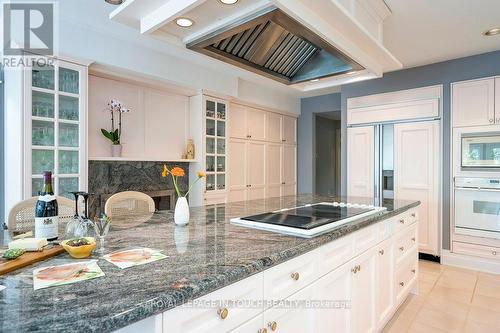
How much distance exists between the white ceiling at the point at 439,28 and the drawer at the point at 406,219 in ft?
5.75

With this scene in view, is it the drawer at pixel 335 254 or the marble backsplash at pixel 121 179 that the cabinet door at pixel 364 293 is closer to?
the drawer at pixel 335 254

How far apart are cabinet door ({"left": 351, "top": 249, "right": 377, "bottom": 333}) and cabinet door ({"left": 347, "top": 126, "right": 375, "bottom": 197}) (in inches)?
100

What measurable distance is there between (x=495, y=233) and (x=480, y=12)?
2.38 meters

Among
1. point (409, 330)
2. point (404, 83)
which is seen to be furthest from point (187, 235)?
point (404, 83)

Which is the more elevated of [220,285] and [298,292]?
[220,285]

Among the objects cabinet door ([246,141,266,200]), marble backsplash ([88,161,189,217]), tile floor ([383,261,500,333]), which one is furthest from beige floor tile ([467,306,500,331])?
marble backsplash ([88,161,189,217])

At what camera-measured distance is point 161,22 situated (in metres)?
1.46

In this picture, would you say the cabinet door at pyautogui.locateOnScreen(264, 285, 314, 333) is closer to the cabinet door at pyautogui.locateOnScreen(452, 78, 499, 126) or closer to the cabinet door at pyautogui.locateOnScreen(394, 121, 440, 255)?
the cabinet door at pyautogui.locateOnScreen(394, 121, 440, 255)

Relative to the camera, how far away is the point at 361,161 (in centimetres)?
437

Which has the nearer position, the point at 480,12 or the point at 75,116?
the point at 480,12

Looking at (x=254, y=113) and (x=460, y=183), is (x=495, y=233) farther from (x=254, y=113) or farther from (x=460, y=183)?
(x=254, y=113)

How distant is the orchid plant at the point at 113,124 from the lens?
321 cm

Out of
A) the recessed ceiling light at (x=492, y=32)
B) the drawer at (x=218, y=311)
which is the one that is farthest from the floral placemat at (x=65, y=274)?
the recessed ceiling light at (x=492, y=32)

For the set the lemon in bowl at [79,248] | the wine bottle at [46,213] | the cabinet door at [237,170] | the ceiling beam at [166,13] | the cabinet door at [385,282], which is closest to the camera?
the lemon in bowl at [79,248]
